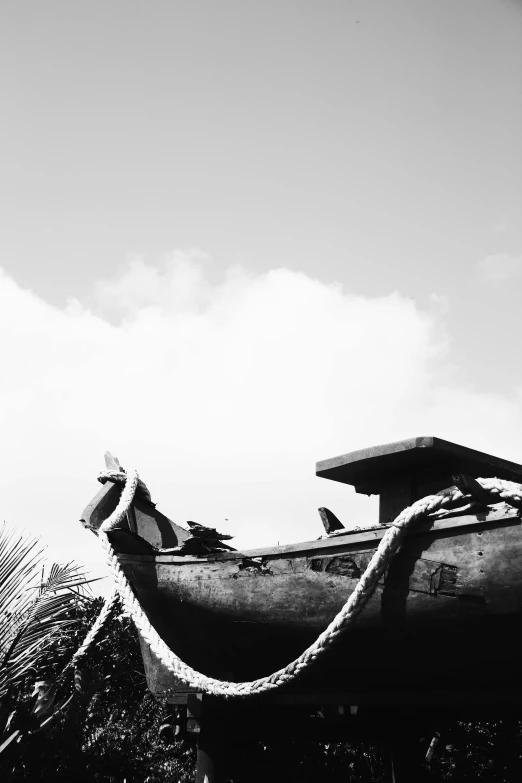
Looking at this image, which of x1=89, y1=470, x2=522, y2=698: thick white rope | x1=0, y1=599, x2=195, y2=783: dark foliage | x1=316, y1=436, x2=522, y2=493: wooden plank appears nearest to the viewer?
x1=89, y1=470, x2=522, y2=698: thick white rope

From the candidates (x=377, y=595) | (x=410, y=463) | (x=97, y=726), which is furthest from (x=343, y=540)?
(x=97, y=726)

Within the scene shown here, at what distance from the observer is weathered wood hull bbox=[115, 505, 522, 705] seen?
3.35m

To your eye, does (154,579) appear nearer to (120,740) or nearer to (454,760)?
(120,740)

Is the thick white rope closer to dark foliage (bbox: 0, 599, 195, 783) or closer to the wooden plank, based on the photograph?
the wooden plank

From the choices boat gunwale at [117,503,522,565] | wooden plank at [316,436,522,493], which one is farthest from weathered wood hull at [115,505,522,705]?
wooden plank at [316,436,522,493]

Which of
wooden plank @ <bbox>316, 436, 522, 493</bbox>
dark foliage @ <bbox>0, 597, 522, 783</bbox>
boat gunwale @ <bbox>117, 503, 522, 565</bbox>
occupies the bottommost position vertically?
dark foliage @ <bbox>0, 597, 522, 783</bbox>

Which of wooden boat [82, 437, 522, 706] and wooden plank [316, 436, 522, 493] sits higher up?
wooden plank [316, 436, 522, 493]

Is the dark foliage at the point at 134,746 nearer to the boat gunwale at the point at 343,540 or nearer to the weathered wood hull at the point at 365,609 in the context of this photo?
the weathered wood hull at the point at 365,609

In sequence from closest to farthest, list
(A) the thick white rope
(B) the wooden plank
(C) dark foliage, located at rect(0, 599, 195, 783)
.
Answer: (A) the thick white rope < (C) dark foliage, located at rect(0, 599, 195, 783) < (B) the wooden plank

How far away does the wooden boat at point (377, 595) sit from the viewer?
337cm

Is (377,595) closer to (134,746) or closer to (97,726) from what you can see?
(134,746)

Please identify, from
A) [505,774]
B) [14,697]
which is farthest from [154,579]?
[505,774]

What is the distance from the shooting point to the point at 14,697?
4.12 metres

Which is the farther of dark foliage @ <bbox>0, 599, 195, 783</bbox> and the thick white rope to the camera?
dark foliage @ <bbox>0, 599, 195, 783</bbox>
